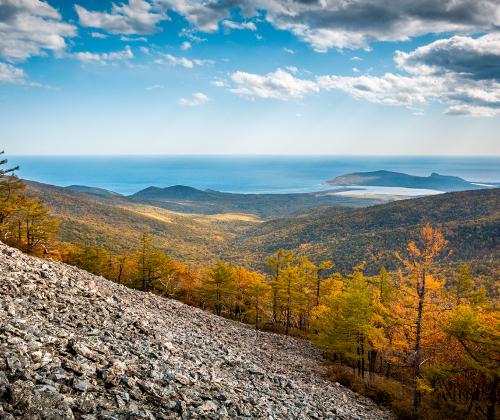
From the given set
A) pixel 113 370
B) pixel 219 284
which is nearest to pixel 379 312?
pixel 219 284

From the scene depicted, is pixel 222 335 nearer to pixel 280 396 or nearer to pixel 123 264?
pixel 280 396

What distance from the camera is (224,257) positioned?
652ft

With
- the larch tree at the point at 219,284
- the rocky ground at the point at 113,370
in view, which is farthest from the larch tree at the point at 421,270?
the larch tree at the point at 219,284

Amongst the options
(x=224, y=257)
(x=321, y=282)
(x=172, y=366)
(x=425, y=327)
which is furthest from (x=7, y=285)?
(x=224, y=257)

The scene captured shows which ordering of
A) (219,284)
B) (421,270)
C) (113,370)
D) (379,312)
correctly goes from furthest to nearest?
(219,284) < (379,312) < (421,270) < (113,370)

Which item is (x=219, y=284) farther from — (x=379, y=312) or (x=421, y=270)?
(x=421, y=270)

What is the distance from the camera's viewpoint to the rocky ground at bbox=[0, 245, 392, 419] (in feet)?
32.8

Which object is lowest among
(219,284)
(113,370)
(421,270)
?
(219,284)

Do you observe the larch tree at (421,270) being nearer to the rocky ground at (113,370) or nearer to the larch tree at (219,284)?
the rocky ground at (113,370)

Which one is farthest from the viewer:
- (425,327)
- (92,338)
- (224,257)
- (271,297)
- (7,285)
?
(224,257)

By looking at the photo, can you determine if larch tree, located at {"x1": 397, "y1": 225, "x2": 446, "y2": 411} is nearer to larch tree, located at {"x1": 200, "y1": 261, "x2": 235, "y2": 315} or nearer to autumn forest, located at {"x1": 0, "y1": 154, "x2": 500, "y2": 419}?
autumn forest, located at {"x1": 0, "y1": 154, "x2": 500, "y2": 419}

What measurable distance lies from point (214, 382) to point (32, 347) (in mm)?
7629

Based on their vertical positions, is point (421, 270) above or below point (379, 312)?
above

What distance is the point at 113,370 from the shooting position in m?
12.3
